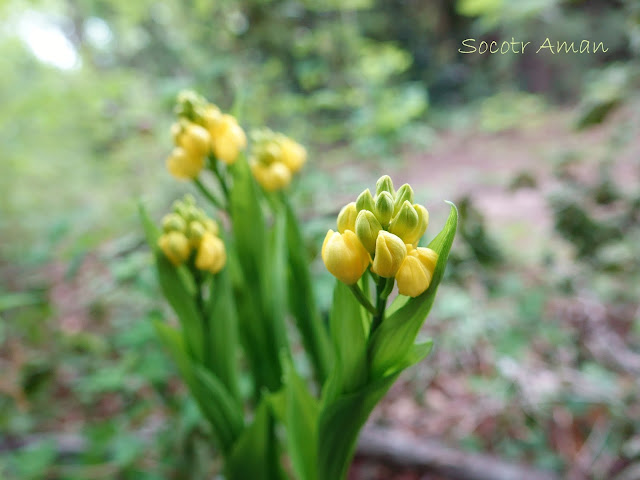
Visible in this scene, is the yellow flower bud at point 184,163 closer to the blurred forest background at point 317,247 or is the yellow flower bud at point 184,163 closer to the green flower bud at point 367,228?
the blurred forest background at point 317,247

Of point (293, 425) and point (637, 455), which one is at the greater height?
point (293, 425)

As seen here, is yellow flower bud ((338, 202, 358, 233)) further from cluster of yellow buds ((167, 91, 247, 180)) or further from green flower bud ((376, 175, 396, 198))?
cluster of yellow buds ((167, 91, 247, 180))

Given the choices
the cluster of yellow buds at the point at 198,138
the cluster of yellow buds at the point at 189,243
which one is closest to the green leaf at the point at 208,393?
the cluster of yellow buds at the point at 189,243

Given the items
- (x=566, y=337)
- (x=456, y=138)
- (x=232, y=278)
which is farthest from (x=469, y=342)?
(x=456, y=138)

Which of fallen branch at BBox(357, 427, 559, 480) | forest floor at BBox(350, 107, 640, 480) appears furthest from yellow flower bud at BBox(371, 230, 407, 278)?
fallen branch at BBox(357, 427, 559, 480)

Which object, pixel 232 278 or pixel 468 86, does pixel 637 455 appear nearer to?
pixel 232 278
